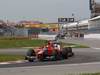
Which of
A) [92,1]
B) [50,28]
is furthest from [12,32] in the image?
[50,28]

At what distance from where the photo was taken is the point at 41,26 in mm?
171125

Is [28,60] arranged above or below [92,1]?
below

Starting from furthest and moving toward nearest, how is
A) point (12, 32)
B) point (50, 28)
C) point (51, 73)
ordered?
point (50, 28)
point (12, 32)
point (51, 73)

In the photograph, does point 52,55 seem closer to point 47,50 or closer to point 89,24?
point 47,50

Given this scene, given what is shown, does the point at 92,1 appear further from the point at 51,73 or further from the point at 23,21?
the point at 51,73

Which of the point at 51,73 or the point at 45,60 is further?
the point at 45,60

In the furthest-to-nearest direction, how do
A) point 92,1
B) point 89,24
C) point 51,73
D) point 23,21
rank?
1. point 23,21
2. point 92,1
3. point 89,24
4. point 51,73

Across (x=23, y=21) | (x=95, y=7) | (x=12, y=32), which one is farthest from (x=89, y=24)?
(x=23, y=21)

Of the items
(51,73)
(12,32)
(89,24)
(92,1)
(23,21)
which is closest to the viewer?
(51,73)

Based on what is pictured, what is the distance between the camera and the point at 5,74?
13.8 metres

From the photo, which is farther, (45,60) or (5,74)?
(45,60)

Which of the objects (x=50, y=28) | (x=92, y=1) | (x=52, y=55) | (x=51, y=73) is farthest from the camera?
(x=50, y=28)

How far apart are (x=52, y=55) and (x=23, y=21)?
176668 mm

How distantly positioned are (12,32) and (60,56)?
8041cm
